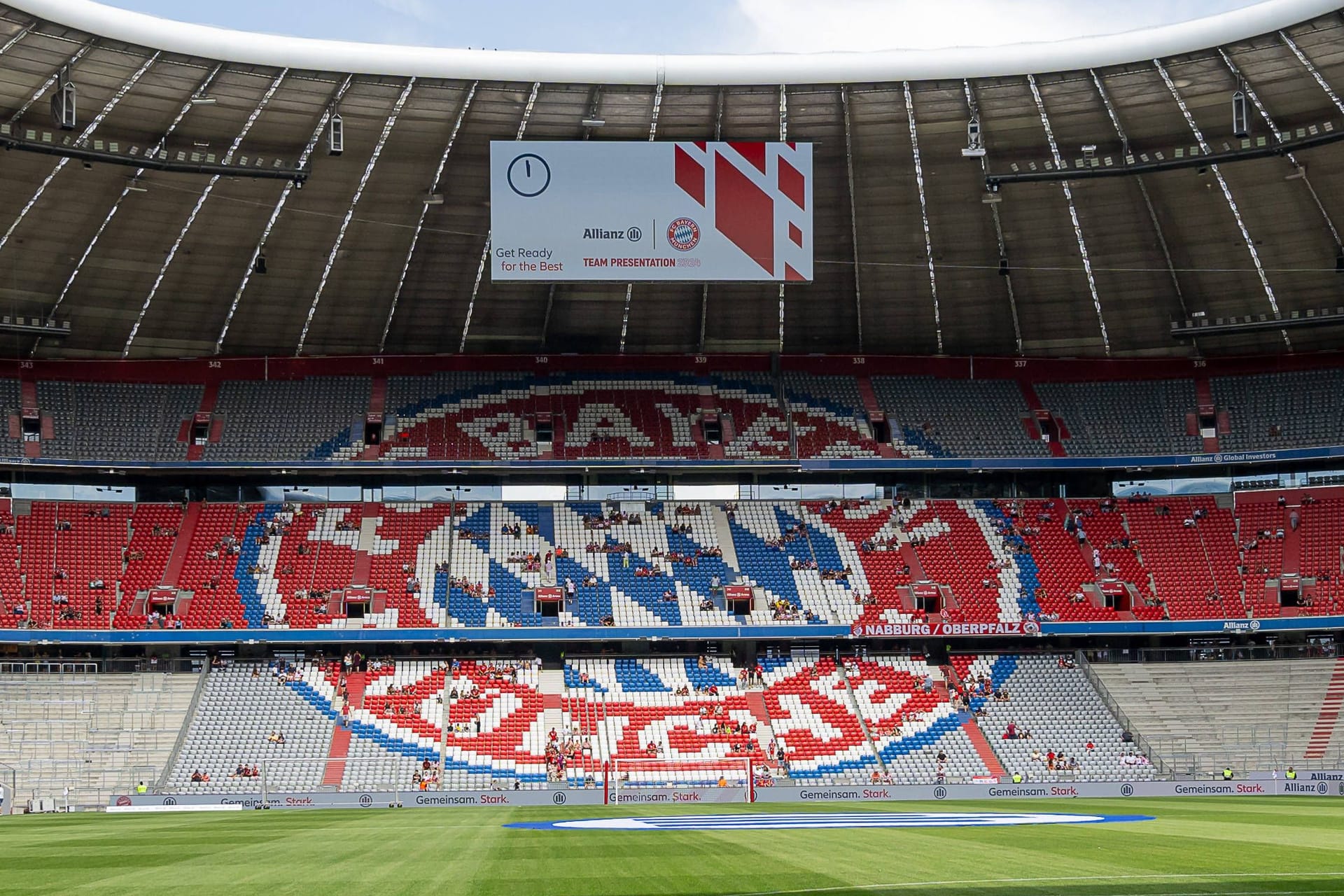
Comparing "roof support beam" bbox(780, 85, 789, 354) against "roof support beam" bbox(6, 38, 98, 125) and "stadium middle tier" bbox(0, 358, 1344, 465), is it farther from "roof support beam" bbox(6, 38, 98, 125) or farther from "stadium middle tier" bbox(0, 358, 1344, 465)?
"roof support beam" bbox(6, 38, 98, 125)

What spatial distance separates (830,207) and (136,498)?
28771mm

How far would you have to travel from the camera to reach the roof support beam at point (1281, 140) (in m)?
38.3

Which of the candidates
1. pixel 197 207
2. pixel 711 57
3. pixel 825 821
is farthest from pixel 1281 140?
pixel 197 207

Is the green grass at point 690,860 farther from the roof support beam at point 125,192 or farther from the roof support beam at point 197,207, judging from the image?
the roof support beam at point 197,207

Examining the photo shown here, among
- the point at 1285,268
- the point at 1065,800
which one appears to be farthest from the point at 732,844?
the point at 1285,268

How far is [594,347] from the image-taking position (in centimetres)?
5912

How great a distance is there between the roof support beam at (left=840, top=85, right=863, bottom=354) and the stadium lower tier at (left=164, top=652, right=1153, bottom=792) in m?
13.8

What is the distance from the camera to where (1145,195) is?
46.7 m

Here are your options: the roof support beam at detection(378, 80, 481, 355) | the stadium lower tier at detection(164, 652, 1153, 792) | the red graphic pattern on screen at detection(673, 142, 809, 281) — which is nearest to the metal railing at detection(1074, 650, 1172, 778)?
the stadium lower tier at detection(164, 652, 1153, 792)

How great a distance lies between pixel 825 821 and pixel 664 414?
3180cm

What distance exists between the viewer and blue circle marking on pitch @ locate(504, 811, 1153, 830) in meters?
26.0

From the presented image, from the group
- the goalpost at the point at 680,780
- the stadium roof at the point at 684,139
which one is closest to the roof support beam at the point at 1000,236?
the stadium roof at the point at 684,139

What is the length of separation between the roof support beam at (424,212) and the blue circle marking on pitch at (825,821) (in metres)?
20.9

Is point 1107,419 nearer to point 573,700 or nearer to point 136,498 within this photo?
point 573,700
